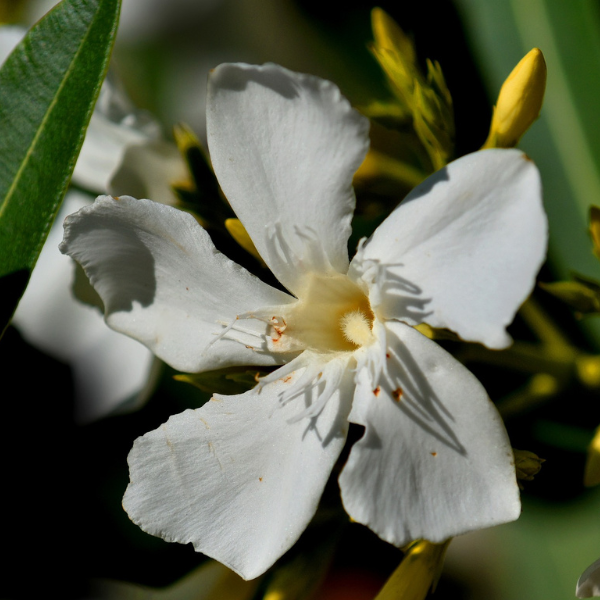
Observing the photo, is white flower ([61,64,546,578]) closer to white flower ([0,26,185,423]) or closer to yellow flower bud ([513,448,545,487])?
yellow flower bud ([513,448,545,487])

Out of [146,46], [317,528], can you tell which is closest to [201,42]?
[146,46]

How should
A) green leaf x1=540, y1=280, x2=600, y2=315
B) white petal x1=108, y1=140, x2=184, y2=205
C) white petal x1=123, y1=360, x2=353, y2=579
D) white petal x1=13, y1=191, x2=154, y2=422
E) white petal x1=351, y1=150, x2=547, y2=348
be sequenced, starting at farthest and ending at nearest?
1. white petal x1=13, y1=191, x2=154, y2=422
2. white petal x1=108, y1=140, x2=184, y2=205
3. green leaf x1=540, y1=280, x2=600, y2=315
4. white petal x1=123, y1=360, x2=353, y2=579
5. white petal x1=351, y1=150, x2=547, y2=348

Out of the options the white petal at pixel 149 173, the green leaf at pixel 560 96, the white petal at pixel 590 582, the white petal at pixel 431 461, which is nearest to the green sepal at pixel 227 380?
the white petal at pixel 431 461

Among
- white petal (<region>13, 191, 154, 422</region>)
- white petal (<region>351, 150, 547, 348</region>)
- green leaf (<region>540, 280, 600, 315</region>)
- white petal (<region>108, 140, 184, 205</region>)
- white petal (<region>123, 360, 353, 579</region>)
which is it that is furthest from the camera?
white petal (<region>13, 191, 154, 422</region>)

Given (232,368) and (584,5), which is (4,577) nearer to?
(232,368)

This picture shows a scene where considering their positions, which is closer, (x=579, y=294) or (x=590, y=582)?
(x=590, y=582)

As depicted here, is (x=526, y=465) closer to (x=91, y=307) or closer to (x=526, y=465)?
(x=526, y=465)

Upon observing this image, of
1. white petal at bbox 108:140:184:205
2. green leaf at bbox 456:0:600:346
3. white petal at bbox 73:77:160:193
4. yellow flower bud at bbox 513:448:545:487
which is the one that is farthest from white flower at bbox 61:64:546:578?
green leaf at bbox 456:0:600:346

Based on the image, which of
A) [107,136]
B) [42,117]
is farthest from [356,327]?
[107,136]
